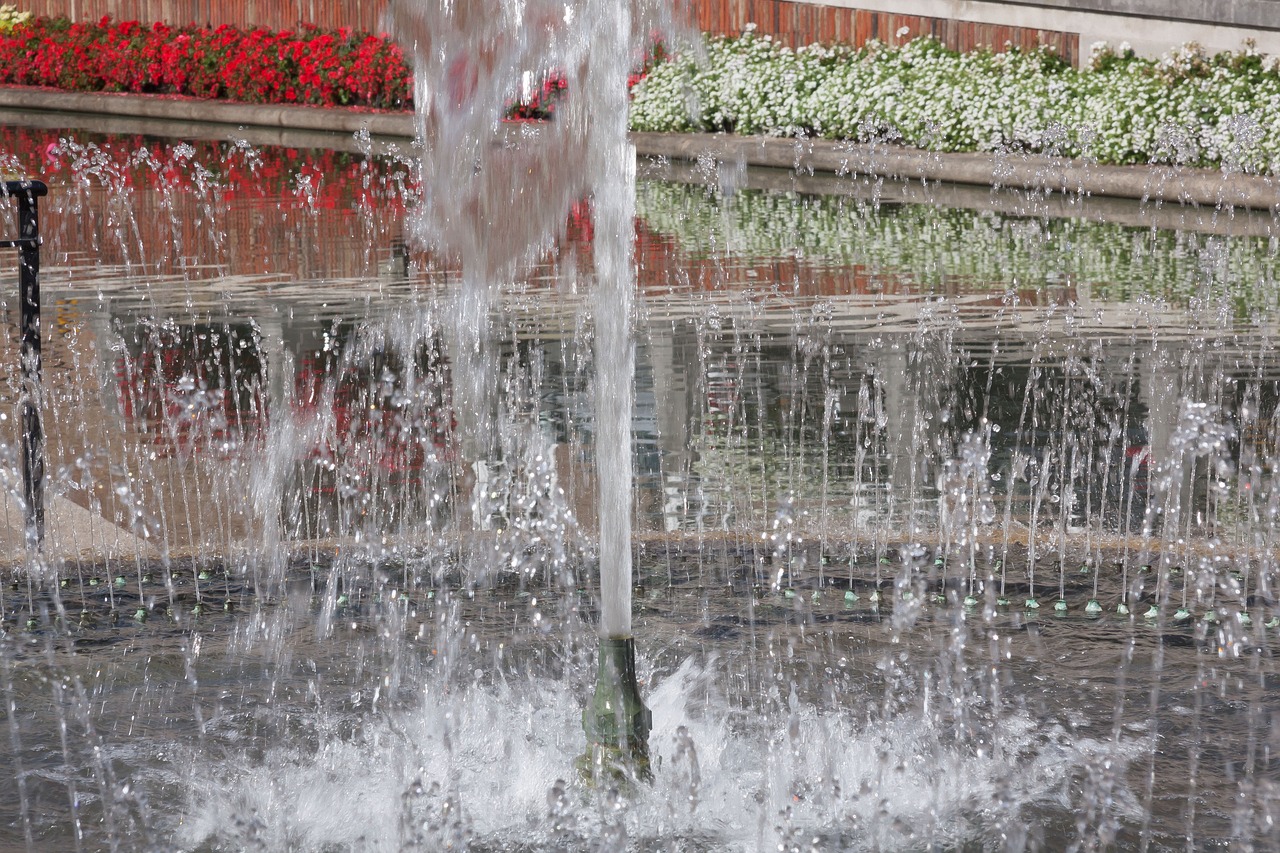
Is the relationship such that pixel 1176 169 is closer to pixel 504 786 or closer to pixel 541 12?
pixel 541 12

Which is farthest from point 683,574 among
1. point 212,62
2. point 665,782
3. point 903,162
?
point 212,62

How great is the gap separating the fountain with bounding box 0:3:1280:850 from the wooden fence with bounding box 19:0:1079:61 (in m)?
9.07

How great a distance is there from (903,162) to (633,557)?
15470 millimetres

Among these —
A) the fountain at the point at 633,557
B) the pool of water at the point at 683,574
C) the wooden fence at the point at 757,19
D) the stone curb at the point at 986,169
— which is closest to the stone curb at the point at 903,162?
the stone curb at the point at 986,169

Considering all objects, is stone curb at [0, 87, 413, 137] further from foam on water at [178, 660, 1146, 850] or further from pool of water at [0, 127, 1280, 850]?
foam on water at [178, 660, 1146, 850]

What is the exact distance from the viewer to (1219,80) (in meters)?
19.9

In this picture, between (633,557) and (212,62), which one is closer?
(633,557)

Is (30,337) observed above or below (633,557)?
above

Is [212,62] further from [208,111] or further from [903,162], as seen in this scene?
[903,162]

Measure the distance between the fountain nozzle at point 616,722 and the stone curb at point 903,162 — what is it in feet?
44.5

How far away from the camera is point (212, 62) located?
33.9 metres

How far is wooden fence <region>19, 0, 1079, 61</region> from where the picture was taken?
2528 centimetres

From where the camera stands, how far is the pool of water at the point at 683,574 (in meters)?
4.53

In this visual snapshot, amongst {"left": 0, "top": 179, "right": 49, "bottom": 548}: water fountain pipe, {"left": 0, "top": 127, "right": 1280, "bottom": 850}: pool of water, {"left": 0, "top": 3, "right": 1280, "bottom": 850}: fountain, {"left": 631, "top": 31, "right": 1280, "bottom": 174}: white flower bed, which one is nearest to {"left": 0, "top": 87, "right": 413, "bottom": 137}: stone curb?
{"left": 631, "top": 31, "right": 1280, "bottom": 174}: white flower bed
